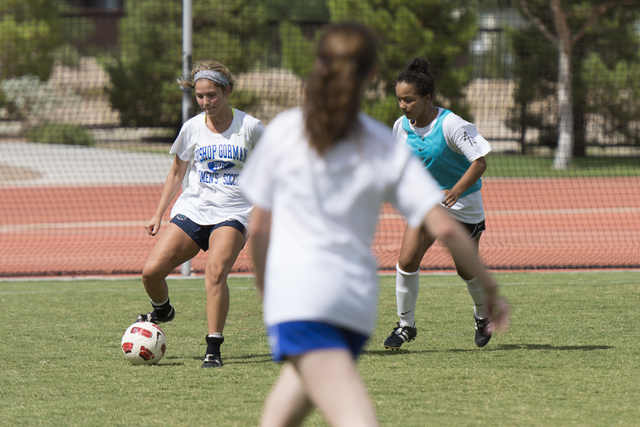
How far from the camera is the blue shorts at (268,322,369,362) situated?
2145mm

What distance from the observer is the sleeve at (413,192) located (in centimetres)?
218

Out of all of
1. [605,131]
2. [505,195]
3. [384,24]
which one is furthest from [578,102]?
[505,195]

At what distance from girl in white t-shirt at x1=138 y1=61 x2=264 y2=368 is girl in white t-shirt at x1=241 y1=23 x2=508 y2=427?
9.16 ft

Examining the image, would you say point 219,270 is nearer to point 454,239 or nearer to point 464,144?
point 464,144

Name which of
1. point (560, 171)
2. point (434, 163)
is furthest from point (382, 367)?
point (560, 171)

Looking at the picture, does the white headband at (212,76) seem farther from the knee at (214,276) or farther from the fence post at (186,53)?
the fence post at (186,53)

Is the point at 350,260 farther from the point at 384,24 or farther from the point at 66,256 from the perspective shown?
→ the point at 384,24

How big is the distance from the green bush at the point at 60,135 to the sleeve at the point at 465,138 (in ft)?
76.7

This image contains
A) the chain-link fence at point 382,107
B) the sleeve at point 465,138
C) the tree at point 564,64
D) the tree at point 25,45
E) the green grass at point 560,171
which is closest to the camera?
the sleeve at point 465,138

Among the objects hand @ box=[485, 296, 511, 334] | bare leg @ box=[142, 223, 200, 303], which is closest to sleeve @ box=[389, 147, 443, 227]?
hand @ box=[485, 296, 511, 334]

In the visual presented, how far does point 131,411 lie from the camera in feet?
13.3

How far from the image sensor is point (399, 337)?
541cm

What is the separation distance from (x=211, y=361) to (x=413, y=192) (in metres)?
3.12

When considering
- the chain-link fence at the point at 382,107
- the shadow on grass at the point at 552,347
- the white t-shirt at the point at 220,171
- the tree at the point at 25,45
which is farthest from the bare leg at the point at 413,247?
the tree at the point at 25,45
